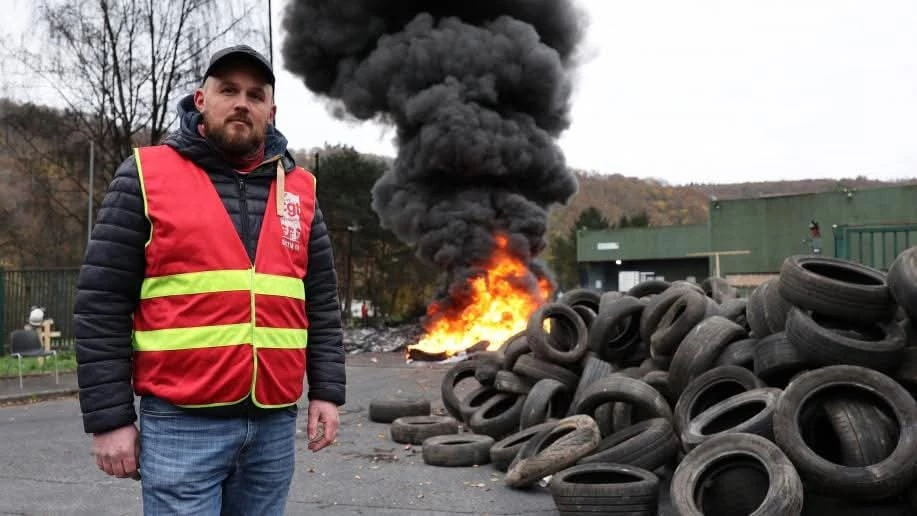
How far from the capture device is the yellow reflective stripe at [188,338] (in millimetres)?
2277

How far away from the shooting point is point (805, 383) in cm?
525

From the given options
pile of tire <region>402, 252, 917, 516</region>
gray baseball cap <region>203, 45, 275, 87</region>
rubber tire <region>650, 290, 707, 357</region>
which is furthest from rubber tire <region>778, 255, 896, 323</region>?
gray baseball cap <region>203, 45, 275, 87</region>

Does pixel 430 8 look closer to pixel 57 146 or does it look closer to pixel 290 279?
pixel 57 146

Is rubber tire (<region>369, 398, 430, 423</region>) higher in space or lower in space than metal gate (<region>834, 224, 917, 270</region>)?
lower

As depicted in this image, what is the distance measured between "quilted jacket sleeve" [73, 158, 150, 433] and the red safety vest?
39mm

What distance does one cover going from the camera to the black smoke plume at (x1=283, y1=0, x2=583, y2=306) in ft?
75.2

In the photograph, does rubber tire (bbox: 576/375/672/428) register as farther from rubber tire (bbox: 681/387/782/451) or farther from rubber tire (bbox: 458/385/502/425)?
rubber tire (bbox: 458/385/502/425)

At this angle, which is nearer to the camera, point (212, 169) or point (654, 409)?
point (212, 169)

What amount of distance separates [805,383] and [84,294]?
4642mm

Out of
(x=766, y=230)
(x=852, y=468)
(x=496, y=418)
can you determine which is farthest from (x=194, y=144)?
(x=766, y=230)

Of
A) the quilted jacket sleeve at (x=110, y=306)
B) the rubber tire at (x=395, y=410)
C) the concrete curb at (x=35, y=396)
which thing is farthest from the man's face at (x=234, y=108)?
the concrete curb at (x=35, y=396)

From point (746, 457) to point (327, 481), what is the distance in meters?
3.57

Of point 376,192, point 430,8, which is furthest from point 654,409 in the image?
point 430,8

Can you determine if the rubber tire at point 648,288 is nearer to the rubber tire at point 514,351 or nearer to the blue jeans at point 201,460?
the rubber tire at point 514,351
